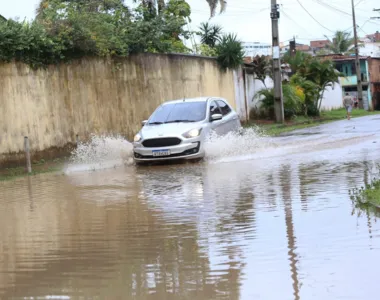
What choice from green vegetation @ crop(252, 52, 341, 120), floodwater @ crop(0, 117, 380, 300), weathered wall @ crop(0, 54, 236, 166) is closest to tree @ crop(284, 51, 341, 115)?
green vegetation @ crop(252, 52, 341, 120)

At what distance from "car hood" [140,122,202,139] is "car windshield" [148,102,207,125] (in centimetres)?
39

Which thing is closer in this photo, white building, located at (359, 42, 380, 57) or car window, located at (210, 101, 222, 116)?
car window, located at (210, 101, 222, 116)

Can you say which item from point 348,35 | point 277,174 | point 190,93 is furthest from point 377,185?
point 348,35

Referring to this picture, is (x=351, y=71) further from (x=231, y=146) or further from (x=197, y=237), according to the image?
(x=197, y=237)

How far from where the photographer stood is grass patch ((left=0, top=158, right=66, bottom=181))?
16.3 metres

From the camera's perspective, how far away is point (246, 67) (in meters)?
35.4

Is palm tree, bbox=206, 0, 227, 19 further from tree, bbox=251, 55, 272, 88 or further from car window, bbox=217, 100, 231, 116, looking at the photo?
car window, bbox=217, 100, 231, 116

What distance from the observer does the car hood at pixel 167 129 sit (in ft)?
52.7

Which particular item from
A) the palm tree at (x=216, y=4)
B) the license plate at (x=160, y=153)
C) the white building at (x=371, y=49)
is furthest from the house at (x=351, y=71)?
the license plate at (x=160, y=153)

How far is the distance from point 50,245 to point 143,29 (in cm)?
1778

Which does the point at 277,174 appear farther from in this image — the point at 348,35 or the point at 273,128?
the point at 348,35

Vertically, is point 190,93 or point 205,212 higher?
point 190,93

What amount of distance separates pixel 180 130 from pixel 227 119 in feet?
8.22

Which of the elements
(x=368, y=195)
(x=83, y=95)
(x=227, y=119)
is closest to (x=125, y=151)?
(x=227, y=119)
